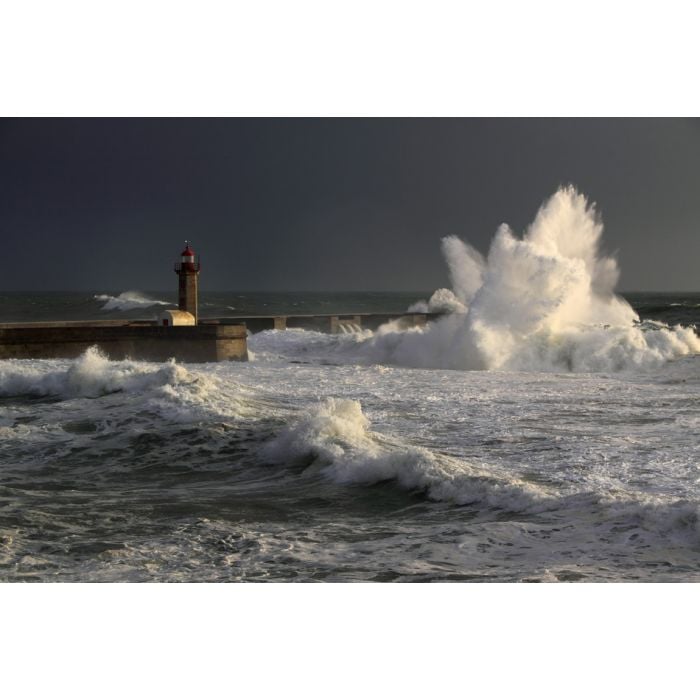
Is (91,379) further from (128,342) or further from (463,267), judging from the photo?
(463,267)

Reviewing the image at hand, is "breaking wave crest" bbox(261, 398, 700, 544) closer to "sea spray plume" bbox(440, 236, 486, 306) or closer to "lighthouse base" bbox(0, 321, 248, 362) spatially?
"sea spray plume" bbox(440, 236, 486, 306)

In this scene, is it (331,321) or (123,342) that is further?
(331,321)

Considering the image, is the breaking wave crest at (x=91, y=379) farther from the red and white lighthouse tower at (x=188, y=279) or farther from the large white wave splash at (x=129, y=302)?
the large white wave splash at (x=129, y=302)

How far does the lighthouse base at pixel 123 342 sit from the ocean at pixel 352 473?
2.29 ft

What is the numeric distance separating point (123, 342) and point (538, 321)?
209 inches

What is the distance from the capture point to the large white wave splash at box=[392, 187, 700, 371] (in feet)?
41.6

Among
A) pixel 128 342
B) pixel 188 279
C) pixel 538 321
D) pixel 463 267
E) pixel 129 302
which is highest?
pixel 129 302

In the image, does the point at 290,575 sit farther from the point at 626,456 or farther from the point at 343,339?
the point at 343,339

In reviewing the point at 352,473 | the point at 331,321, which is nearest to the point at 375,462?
the point at 352,473

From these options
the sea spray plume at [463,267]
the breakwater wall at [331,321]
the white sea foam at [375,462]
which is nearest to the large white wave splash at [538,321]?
the sea spray plume at [463,267]

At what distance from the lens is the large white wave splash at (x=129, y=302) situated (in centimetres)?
3334

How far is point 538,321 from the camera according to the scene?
13.3 metres

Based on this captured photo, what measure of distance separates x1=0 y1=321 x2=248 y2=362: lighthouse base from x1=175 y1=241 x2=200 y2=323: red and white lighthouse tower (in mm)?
1474
